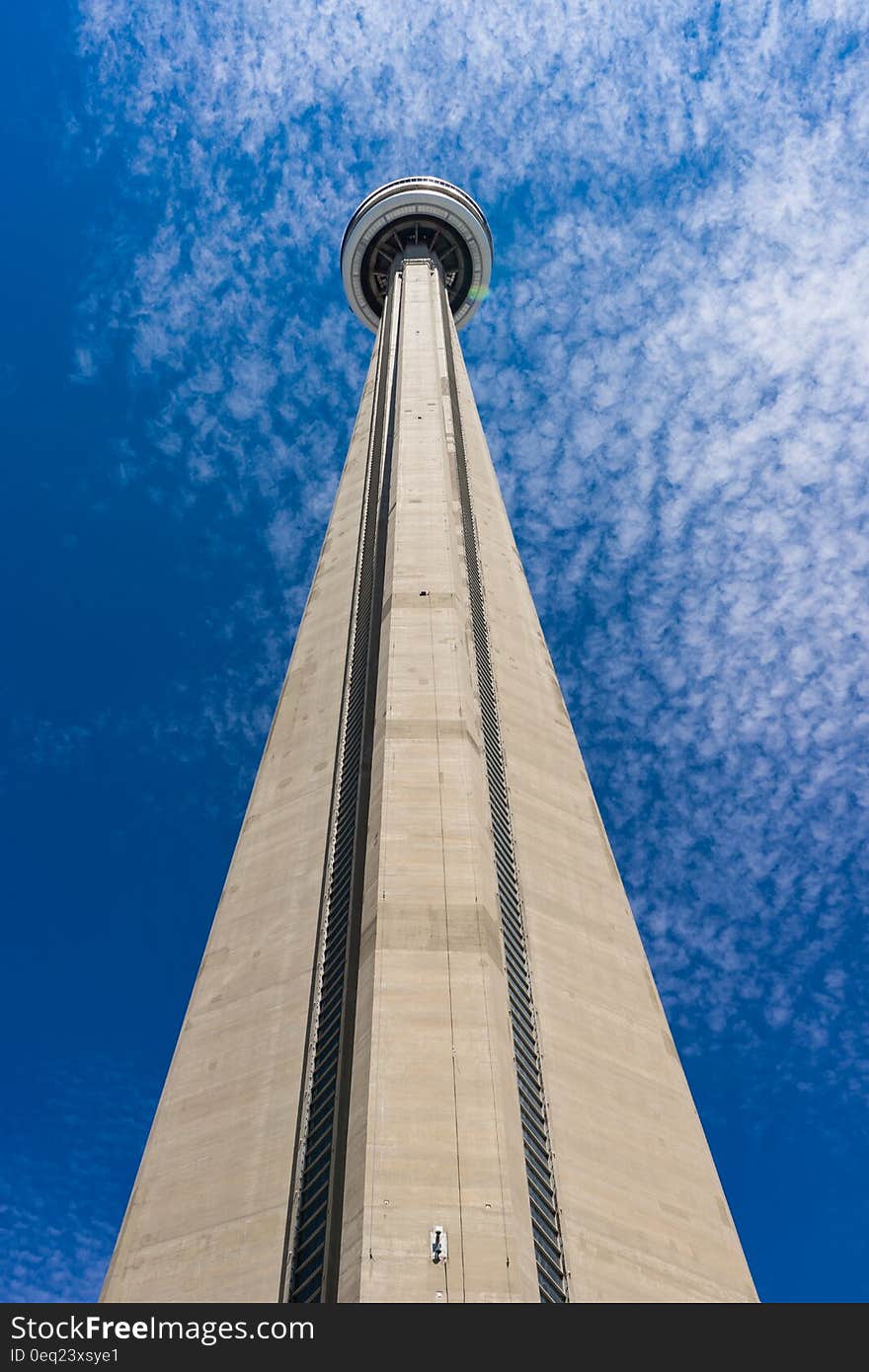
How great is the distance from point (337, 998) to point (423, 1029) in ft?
10.8

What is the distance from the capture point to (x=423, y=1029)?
45.2 feet

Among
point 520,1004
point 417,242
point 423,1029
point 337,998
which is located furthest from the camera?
point 417,242

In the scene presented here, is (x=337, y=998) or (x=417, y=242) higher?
(x=417, y=242)

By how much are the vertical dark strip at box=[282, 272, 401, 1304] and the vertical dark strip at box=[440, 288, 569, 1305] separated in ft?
8.60

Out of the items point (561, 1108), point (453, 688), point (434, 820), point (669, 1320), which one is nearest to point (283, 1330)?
point (669, 1320)

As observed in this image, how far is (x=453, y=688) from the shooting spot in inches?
867

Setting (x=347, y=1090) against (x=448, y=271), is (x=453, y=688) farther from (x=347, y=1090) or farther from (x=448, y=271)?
(x=448, y=271)

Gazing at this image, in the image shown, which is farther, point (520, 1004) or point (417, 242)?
point (417, 242)

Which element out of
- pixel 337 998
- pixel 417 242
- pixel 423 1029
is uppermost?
pixel 417 242

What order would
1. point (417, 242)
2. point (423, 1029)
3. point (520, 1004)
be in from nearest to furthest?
point (423, 1029)
point (520, 1004)
point (417, 242)

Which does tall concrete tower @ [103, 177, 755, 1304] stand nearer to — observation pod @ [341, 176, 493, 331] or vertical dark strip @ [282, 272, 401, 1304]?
vertical dark strip @ [282, 272, 401, 1304]

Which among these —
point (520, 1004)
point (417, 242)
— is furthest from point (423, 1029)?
point (417, 242)

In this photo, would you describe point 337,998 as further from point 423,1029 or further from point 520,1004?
point 520,1004

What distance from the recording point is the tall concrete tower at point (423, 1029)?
12273mm
